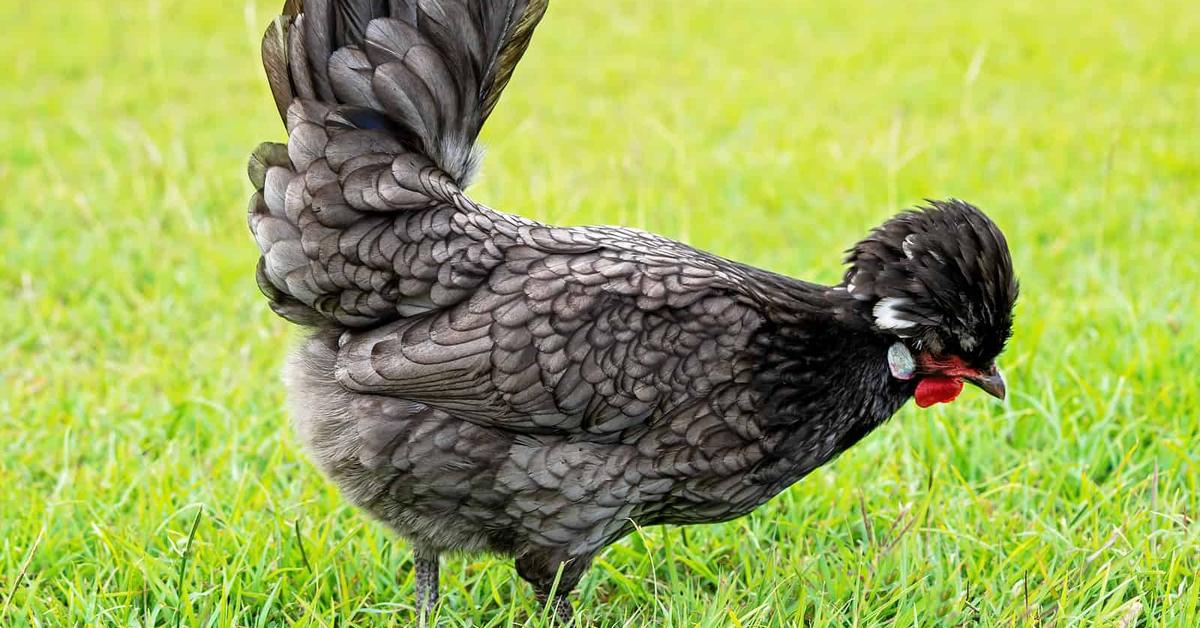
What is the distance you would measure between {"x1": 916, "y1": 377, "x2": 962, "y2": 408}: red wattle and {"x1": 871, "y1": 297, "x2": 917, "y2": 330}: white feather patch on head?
22cm

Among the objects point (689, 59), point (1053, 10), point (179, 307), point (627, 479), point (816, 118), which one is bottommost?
point (627, 479)

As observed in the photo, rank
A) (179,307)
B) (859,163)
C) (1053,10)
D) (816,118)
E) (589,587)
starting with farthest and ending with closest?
(1053,10) < (816,118) < (859,163) < (179,307) < (589,587)

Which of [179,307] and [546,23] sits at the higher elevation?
[546,23]

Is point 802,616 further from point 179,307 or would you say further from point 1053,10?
point 1053,10

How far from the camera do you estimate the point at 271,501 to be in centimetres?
346

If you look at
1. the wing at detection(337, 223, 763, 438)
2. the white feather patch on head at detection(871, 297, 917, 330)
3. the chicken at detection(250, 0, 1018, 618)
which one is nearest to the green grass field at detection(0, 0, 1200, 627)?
the chicken at detection(250, 0, 1018, 618)

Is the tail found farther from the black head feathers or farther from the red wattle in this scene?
the red wattle

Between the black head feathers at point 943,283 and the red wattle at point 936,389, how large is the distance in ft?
0.33

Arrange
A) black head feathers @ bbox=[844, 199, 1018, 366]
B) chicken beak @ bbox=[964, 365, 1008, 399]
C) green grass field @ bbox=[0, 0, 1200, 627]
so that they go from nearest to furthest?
black head feathers @ bbox=[844, 199, 1018, 366] < chicken beak @ bbox=[964, 365, 1008, 399] < green grass field @ bbox=[0, 0, 1200, 627]

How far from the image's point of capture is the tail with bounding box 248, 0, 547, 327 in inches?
115

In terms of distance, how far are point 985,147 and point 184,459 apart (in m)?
5.82

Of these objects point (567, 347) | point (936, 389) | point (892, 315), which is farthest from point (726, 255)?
point (567, 347)

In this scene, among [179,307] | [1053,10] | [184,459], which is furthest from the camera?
[1053,10]

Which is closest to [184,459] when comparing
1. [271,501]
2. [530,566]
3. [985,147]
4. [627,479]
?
[271,501]
